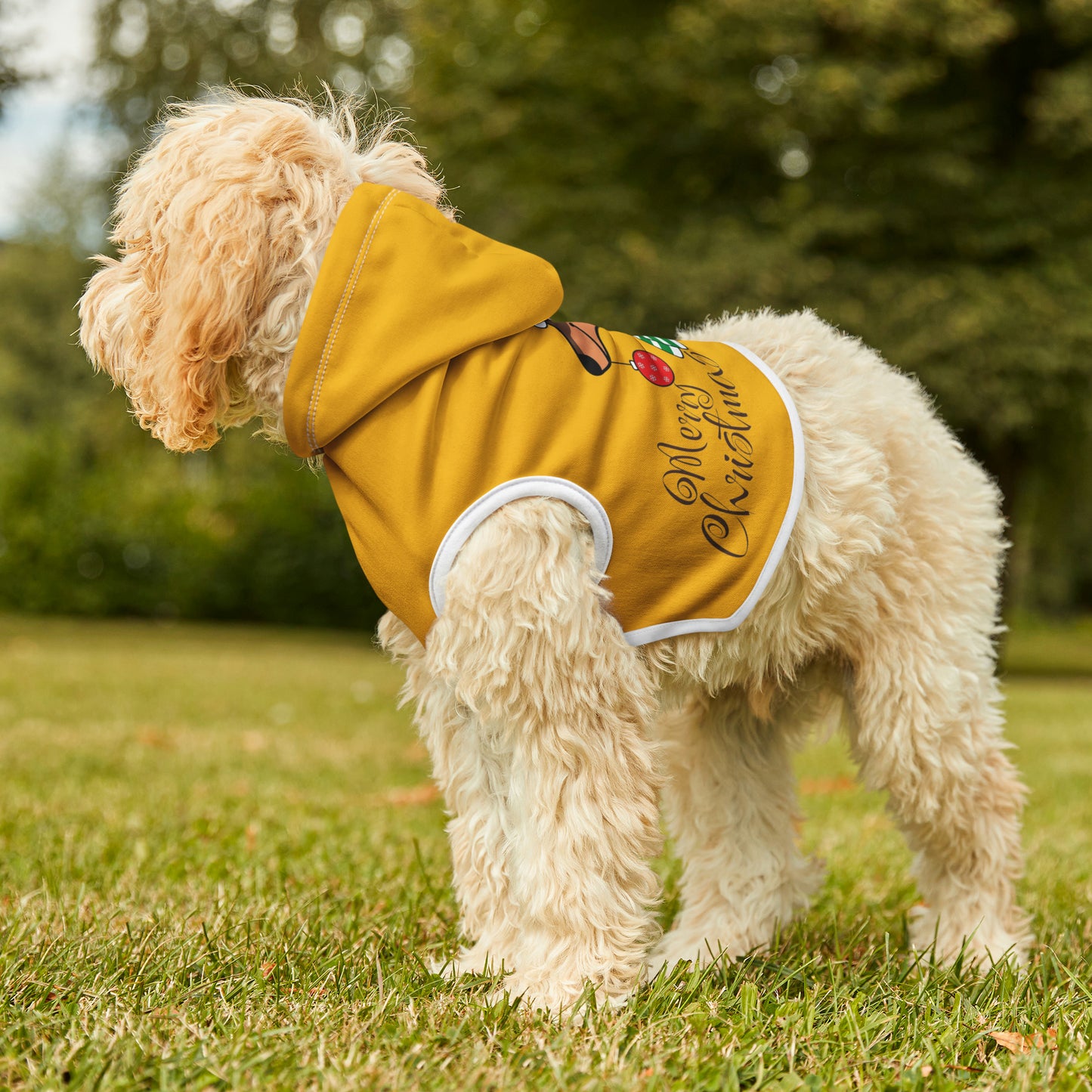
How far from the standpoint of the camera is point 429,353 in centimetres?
234

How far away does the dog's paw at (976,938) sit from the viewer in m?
3.01

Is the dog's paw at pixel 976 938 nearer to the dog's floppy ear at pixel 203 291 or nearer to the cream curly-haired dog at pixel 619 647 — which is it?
the cream curly-haired dog at pixel 619 647

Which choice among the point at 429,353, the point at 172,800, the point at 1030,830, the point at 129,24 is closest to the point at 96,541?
the point at 129,24

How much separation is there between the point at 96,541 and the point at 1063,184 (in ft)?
52.5

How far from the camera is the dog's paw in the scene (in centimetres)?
301

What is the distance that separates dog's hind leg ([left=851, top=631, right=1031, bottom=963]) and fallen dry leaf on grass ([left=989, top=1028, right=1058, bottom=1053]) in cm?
39

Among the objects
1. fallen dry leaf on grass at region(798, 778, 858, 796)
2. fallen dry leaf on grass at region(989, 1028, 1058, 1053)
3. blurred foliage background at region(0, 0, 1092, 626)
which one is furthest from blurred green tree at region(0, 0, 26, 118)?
fallen dry leaf on grass at region(989, 1028, 1058, 1053)

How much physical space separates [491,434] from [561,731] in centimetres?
65

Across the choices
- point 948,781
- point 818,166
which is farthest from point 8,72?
point 948,781

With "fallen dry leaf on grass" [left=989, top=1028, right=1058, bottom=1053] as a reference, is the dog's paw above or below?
below

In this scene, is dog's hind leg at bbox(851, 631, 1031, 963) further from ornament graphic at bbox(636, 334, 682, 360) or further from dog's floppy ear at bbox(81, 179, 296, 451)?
dog's floppy ear at bbox(81, 179, 296, 451)

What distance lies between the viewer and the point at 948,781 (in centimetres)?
293

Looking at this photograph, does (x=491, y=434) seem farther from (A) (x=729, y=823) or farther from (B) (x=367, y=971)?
(A) (x=729, y=823)

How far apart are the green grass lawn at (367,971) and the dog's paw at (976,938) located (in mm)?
70
